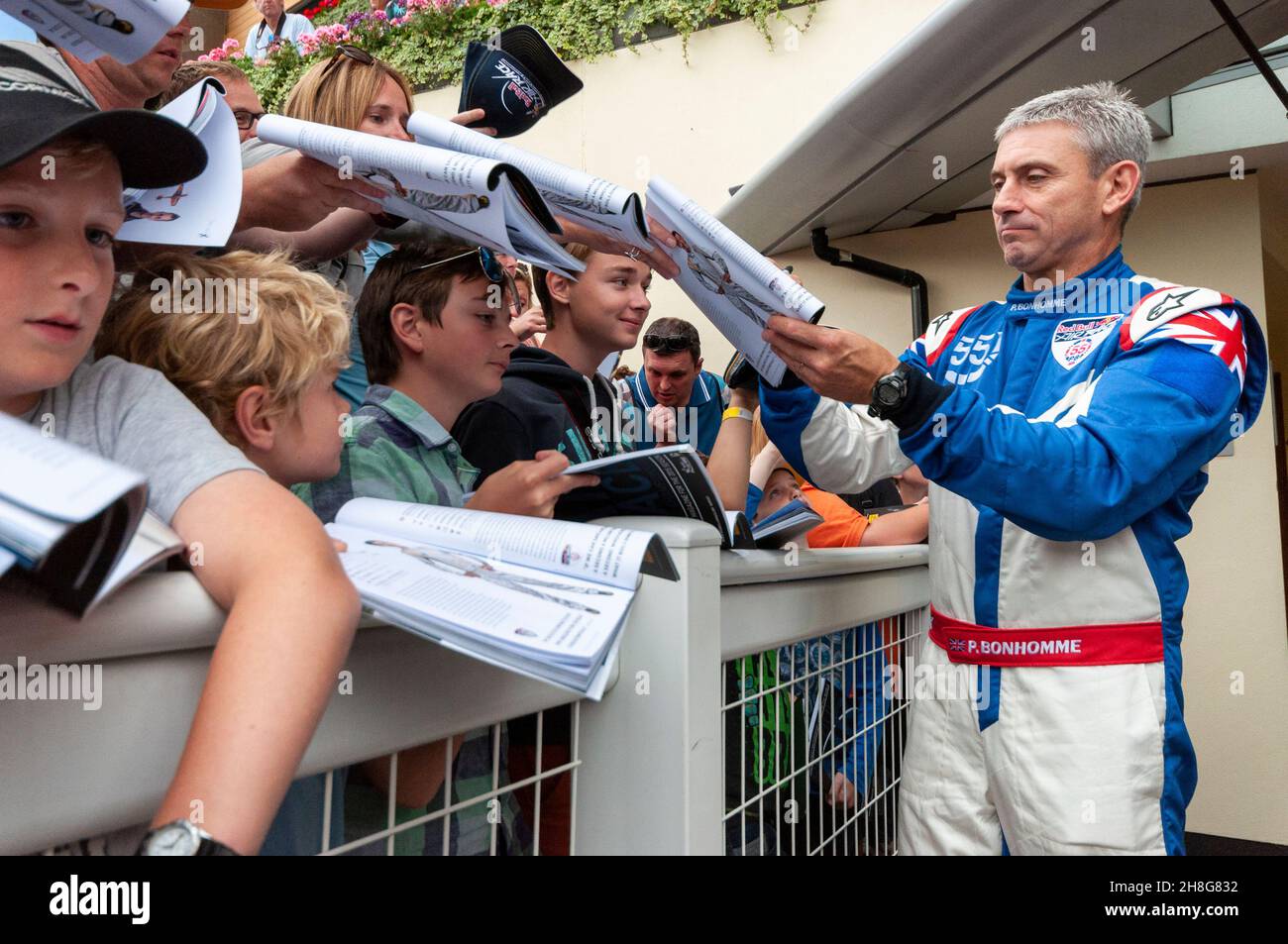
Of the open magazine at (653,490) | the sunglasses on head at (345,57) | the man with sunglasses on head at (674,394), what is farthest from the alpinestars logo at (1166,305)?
the man with sunglasses on head at (674,394)

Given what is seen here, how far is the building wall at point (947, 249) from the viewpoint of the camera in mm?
3988

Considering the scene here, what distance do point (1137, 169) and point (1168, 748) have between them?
1.00 metres

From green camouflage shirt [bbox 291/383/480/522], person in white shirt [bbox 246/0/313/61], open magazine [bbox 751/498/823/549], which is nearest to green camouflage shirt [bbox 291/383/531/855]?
green camouflage shirt [bbox 291/383/480/522]

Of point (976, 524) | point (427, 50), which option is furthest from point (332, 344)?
point (427, 50)

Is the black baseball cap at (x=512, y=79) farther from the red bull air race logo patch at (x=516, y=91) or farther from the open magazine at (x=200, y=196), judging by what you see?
the open magazine at (x=200, y=196)

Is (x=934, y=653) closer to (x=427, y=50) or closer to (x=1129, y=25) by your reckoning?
(x=1129, y=25)

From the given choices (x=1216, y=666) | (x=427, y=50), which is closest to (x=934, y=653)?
(x=1216, y=666)

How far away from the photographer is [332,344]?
1059 mm

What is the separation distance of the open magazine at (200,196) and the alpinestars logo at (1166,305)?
1.36m
